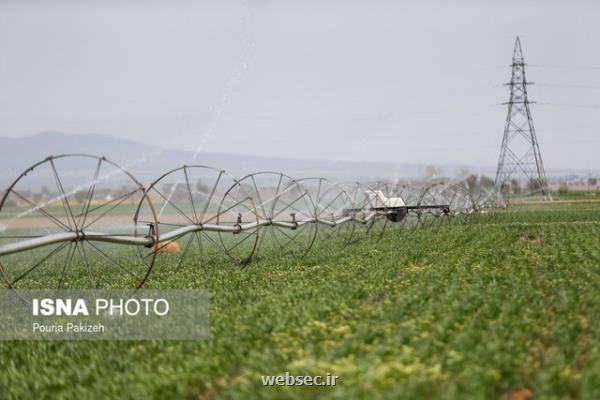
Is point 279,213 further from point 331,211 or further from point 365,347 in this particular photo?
point 365,347

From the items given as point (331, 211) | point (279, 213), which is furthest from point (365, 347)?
point (331, 211)

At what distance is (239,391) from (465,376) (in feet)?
6.65

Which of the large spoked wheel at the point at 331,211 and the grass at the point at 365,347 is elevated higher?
the large spoked wheel at the point at 331,211

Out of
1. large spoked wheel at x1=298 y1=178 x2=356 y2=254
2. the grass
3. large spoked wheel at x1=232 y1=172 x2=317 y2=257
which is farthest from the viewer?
large spoked wheel at x1=298 y1=178 x2=356 y2=254

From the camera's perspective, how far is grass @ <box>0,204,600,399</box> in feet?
21.2

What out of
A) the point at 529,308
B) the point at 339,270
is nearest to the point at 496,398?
the point at 529,308

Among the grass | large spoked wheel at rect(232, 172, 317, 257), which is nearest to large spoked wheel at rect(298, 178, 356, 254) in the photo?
large spoked wheel at rect(232, 172, 317, 257)

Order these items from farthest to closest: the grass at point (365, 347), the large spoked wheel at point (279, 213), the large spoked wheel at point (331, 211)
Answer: the large spoked wheel at point (331, 211), the large spoked wheel at point (279, 213), the grass at point (365, 347)

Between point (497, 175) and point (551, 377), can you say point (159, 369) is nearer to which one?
point (551, 377)

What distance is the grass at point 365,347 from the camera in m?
6.46

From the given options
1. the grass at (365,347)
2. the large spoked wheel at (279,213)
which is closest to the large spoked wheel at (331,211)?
the large spoked wheel at (279,213)

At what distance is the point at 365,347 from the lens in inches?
300

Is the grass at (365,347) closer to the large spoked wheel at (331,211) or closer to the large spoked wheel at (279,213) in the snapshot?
the large spoked wheel at (279,213)

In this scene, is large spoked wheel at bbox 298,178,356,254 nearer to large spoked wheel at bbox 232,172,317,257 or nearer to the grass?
A: large spoked wheel at bbox 232,172,317,257
